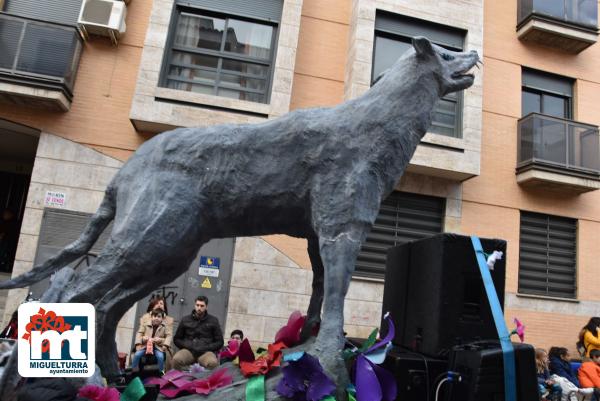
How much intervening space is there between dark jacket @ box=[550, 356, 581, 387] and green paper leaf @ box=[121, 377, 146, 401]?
6.43 metres

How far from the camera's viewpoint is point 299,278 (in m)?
8.23

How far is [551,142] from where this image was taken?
9.62 m

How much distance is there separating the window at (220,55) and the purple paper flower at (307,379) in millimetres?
6821

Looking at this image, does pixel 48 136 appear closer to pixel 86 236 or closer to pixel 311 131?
pixel 86 236

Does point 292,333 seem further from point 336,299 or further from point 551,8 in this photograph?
point 551,8

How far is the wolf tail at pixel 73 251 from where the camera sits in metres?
2.75

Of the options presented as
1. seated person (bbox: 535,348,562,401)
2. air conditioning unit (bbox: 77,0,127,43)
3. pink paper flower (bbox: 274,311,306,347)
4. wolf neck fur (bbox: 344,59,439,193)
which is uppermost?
air conditioning unit (bbox: 77,0,127,43)

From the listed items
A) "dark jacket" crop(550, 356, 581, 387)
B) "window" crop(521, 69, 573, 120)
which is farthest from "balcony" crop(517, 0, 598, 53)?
"dark jacket" crop(550, 356, 581, 387)

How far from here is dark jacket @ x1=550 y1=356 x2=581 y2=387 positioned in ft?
22.9

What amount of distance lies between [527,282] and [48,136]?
8854mm

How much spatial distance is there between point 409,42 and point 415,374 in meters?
7.96
